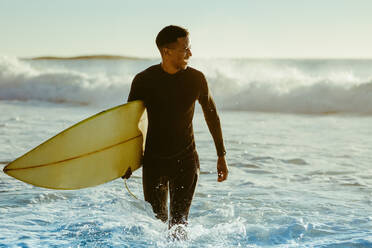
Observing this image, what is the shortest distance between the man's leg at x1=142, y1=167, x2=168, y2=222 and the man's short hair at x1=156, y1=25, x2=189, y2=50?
0.92 metres

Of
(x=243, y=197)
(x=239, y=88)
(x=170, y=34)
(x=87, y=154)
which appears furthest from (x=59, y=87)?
(x=170, y=34)

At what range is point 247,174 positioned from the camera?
6906 millimetres

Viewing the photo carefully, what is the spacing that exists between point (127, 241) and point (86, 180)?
2.11 feet

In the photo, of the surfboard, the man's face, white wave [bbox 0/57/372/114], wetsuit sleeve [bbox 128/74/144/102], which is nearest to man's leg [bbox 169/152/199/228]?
the surfboard

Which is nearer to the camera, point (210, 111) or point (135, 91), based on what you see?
point (135, 91)

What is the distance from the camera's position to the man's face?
11.0ft

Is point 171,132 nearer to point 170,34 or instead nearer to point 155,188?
point 155,188

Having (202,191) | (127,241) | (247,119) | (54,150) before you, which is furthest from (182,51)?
(247,119)

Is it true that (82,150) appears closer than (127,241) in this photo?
Yes

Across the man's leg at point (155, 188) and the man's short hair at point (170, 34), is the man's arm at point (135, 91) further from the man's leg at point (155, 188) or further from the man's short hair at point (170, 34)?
the man's leg at point (155, 188)

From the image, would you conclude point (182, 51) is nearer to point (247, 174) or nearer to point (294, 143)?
point (247, 174)

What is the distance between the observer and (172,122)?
3516mm

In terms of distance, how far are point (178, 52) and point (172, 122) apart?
0.49 metres

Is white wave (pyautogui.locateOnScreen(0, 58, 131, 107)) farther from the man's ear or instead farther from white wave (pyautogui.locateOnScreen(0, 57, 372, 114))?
the man's ear
